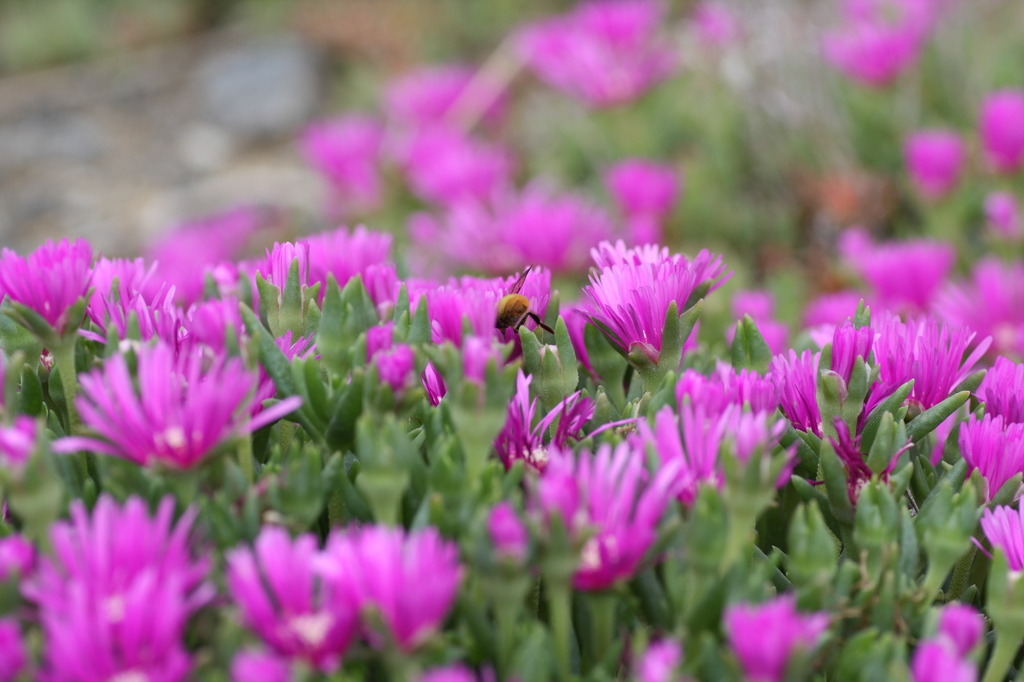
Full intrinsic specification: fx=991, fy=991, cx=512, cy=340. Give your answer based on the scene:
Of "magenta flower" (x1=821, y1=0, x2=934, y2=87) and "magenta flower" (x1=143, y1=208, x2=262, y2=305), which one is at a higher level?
"magenta flower" (x1=821, y1=0, x2=934, y2=87)

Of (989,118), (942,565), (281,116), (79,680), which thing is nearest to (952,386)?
(942,565)

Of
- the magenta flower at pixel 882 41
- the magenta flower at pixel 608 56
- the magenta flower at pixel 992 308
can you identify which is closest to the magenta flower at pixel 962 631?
the magenta flower at pixel 992 308

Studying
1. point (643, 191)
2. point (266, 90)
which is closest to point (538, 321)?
point (643, 191)

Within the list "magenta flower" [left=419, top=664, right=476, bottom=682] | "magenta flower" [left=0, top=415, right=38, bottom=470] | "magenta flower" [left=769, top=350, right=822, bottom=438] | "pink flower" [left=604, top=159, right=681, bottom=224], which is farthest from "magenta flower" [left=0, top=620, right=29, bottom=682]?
"pink flower" [left=604, top=159, right=681, bottom=224]

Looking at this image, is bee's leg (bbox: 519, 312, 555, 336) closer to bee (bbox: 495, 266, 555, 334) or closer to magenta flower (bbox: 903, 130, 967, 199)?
bee (bbox: 495, 266, 555, 334)

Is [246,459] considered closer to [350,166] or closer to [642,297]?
[642,297]

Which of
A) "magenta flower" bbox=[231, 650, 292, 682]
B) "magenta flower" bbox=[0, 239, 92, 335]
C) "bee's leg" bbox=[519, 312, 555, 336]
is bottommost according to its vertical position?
"magenta flower" bbox=[231, 650, 292, 682]

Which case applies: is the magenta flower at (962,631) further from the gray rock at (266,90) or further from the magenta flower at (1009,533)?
the gray rock at (266,90)
